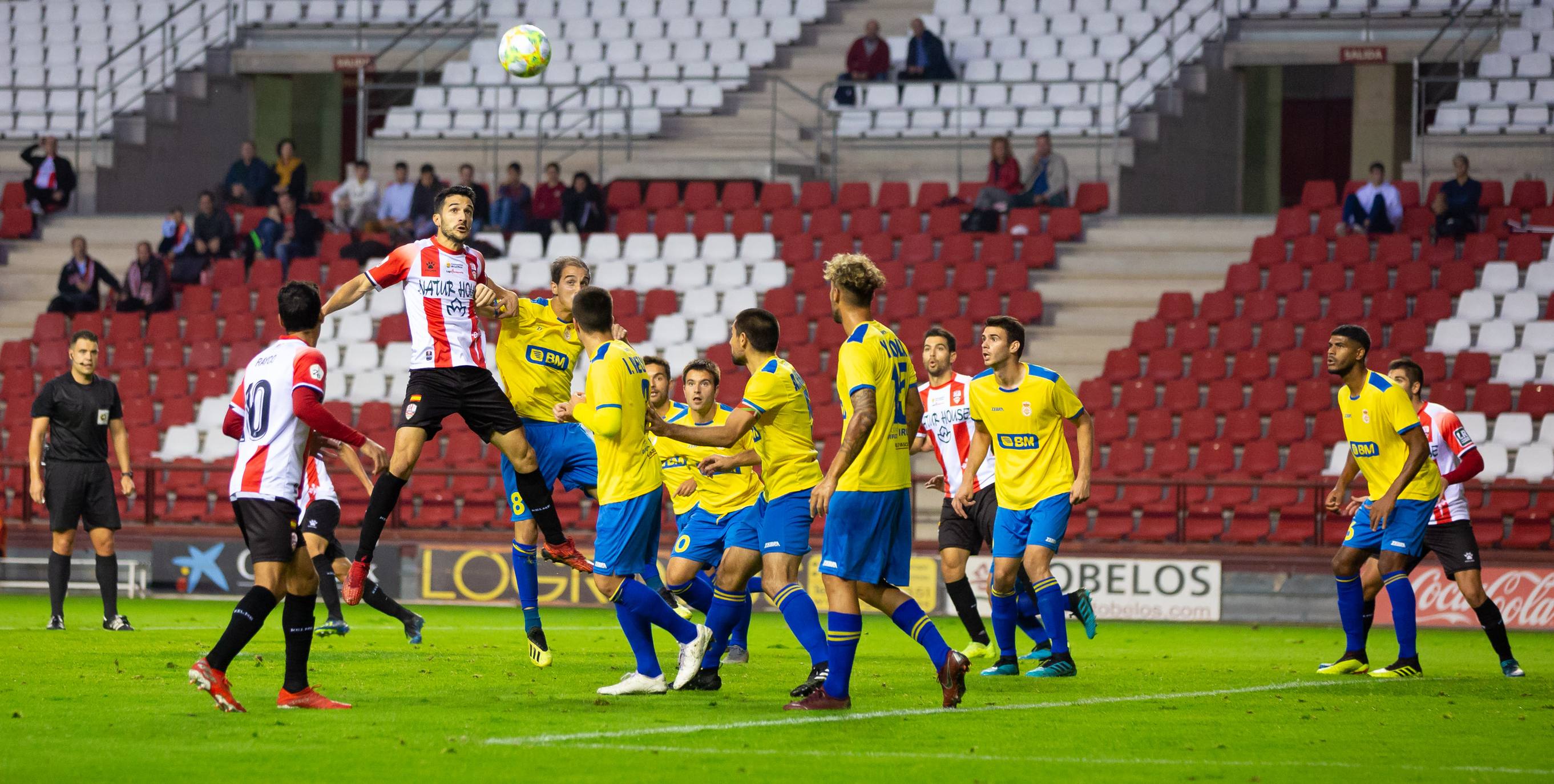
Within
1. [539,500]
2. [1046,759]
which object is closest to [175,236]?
[539,500]

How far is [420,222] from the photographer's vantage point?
2448 centimetres

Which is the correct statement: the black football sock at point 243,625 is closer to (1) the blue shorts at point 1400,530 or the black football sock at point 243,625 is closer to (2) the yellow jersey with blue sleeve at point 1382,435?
(2) the yellow jersey with blue sleeve at point 1382,435

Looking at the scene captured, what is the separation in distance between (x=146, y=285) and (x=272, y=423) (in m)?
17.4

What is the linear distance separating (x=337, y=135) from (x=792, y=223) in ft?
50.3

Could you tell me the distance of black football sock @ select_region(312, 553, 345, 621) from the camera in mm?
13266

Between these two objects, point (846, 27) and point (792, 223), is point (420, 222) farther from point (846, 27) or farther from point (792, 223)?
point (846, 27)

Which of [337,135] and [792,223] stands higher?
[337,135]

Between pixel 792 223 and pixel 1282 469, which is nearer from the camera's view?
pixel 1282 469

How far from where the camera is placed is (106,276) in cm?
2480

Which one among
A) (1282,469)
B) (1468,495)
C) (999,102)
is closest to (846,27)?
(999,102)

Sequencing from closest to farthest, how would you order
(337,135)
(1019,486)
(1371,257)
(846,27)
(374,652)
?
(1019,486) < (374,652) < (1371,257) < (846,27) < (337,135)

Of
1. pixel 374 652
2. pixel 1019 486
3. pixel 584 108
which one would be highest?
pixel 584 108

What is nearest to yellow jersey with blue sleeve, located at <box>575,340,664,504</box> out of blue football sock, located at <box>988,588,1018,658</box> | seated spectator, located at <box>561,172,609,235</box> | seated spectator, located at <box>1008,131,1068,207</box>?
blue football sock, located at <box>988,588,1018,658</box>

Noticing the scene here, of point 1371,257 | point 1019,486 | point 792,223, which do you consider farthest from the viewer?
point 792,223
